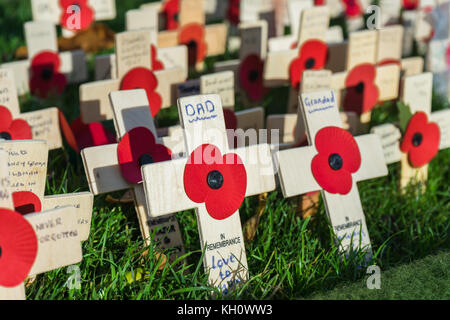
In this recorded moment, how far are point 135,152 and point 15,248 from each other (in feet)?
1.93

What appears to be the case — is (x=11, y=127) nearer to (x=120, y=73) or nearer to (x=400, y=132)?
(x=120, y=73)

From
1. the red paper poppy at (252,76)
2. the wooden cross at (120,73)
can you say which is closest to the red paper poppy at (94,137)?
the wooden cross at (120,73)

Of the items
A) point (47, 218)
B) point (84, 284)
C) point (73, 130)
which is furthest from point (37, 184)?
point (73, 130)

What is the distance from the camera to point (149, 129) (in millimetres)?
2246

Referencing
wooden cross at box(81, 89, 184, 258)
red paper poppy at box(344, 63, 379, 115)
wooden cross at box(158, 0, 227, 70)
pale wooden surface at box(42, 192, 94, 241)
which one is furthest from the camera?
wooden cross at box(158, 0, 227, 70)

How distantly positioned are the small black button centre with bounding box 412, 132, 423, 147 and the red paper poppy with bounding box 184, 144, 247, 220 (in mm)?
1064

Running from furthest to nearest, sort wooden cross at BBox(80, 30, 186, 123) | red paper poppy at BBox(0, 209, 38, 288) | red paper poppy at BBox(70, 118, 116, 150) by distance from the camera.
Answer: wooden cross at BBox(80, 30, 186, 123) < red paper poppy at BBox(70, 118, 116, 150) < red paper poppy at BBox(0, 209, 38, 288)

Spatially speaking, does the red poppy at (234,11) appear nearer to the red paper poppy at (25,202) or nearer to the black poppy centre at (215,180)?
the black poppy centre at (215,180)

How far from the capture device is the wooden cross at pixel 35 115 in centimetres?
247

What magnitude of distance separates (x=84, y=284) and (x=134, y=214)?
18.9 inches

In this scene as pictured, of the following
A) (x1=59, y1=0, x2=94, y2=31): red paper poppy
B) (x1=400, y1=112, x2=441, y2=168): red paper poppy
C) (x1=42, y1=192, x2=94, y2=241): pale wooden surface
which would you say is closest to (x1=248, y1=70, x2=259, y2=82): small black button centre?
(x1=59, y1=0, x2=94, y2=31): red paper poppy

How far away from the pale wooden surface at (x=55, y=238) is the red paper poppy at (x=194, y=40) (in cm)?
232

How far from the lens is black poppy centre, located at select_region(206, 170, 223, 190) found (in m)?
2.06

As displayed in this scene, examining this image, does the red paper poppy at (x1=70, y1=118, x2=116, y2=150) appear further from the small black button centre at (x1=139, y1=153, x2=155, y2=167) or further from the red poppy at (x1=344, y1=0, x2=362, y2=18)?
the red poppy at (x1=344, y1=0, x2=362, y2=18)
